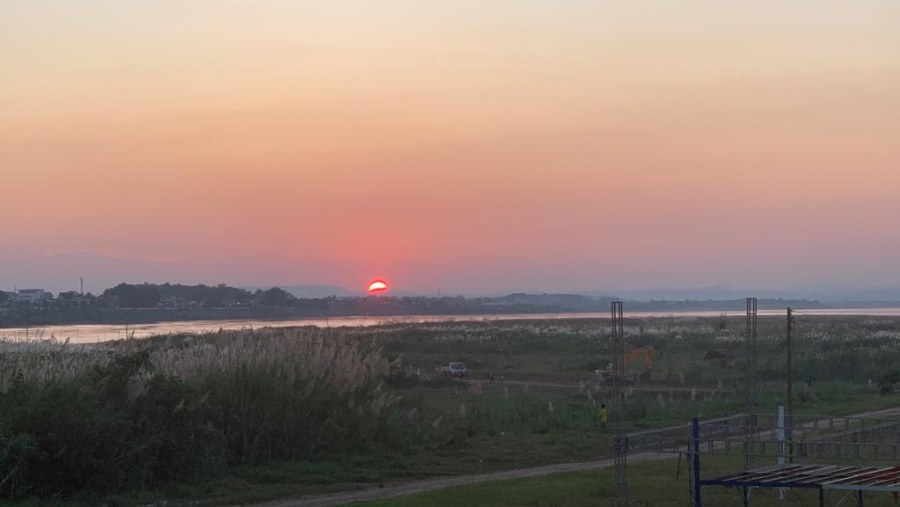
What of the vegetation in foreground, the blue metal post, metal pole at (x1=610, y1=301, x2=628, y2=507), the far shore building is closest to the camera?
the blue metal post

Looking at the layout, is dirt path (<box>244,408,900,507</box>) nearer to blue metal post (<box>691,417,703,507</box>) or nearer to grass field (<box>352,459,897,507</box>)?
grass field (<box>352,459,897,507</box>)

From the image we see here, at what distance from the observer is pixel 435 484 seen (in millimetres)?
19750

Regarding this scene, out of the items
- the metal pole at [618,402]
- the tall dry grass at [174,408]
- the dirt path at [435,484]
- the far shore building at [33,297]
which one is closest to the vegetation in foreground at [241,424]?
the tall dry grass at [174,408]

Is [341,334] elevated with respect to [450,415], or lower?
elevated

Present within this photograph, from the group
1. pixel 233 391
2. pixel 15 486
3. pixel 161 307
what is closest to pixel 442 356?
pixel 233 391

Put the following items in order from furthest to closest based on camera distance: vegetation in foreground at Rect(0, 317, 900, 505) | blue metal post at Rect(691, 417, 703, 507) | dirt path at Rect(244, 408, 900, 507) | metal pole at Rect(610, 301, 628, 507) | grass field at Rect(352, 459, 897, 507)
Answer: vegetation in foreground at Rect(0, 317, 900, 505)
dirt path at Rect(244, 408, 900, 507)
grass field at Rect(352, 459, 897, 507)
metal pole at Rect(610, 301, 628, 507)
blue metal post at Rect(691, 417, 703, 507)

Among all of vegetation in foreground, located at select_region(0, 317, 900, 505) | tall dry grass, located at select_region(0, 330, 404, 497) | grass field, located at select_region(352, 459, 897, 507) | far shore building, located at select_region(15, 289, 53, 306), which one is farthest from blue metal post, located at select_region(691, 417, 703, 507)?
far shore building, located at select_region(15, 289, 53, 306)

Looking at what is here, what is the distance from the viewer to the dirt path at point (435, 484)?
17875 millimetres

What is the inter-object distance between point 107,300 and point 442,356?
60.2 metres

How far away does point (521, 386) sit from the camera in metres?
49.3

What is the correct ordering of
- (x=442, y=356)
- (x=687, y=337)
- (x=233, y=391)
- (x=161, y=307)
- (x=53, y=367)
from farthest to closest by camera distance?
1. (x=161, y=307)
2. (x=687, y=337)
3. (x=442, y=356)
4. (x=233, y=391)
5. (x=53, y=367)

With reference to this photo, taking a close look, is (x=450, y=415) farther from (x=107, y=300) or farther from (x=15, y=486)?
(x=107, y=300)

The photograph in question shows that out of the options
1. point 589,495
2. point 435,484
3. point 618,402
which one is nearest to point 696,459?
point 618,402

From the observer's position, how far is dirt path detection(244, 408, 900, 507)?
58.6 ft
